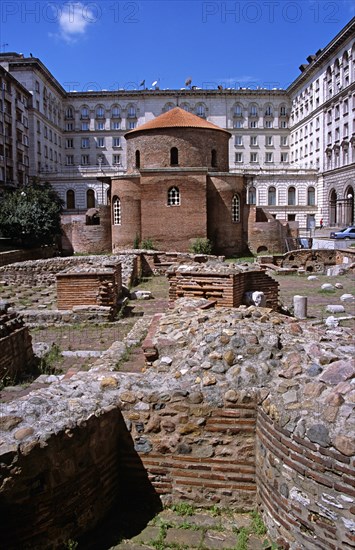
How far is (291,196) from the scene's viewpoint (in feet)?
175

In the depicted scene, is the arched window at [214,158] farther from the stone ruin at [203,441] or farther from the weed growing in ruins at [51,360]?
the stone ruin at [203,441]

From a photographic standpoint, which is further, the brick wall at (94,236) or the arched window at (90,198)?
the arched window at (90,198)

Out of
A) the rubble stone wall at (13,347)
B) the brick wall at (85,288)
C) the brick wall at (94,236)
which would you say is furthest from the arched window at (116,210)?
the rubble stone wall at (13,347)

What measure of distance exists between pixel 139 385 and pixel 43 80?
57.3 metres

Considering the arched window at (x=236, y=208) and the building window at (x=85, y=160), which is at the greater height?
the building window at (x=85, y=160)

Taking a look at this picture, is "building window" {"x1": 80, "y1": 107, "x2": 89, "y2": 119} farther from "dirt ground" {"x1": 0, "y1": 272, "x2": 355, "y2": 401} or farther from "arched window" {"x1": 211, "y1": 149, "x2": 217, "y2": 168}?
"dirt ground" {"x1": 0, "y1": 272, "x2": 355, "y2": 401}

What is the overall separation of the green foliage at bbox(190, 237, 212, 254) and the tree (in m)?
8.41

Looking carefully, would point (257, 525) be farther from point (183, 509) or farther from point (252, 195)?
point (252, 195)

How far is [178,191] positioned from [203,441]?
25.9 m

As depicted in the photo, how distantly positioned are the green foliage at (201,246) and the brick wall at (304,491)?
24794 mm

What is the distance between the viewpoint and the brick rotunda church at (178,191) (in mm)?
28828

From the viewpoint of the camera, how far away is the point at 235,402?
3.76 m

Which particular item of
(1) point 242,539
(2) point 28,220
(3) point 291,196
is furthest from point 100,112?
(1) point 242,539

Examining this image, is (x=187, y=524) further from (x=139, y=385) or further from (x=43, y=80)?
(x=43, y=80)
